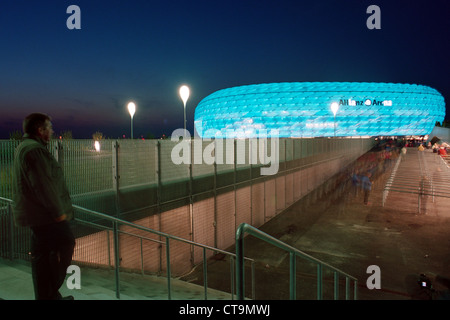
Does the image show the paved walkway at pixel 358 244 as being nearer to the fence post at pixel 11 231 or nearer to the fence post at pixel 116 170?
the fence post at pixel 116 170

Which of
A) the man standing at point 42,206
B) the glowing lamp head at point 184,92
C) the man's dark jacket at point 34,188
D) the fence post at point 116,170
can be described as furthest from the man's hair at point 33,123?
the glowing lamp head at point 184,92

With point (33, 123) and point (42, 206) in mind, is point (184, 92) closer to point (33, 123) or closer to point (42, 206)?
point (33, 123)

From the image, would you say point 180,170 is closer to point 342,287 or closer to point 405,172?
point 342,287

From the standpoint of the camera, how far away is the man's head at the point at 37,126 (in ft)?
7.95

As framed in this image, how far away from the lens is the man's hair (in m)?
2.42

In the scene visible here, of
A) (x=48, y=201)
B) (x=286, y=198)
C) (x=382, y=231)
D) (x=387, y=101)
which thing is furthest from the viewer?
(x=387, y=101)

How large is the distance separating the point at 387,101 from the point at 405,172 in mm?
59738

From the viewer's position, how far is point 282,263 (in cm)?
734

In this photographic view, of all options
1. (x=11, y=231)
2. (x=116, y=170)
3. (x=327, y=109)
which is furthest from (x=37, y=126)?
(x=327, y=109)

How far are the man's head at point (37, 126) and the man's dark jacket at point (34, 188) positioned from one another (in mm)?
105

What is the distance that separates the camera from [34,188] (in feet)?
7.48

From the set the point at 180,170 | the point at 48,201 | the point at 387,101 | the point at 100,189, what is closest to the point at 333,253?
the point at 180,170

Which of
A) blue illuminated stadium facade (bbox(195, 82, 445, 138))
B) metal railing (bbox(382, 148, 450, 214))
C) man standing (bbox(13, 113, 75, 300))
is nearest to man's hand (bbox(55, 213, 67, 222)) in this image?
man standing (bbox(13, 113, 75, 300))

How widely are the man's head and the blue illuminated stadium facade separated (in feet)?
232
